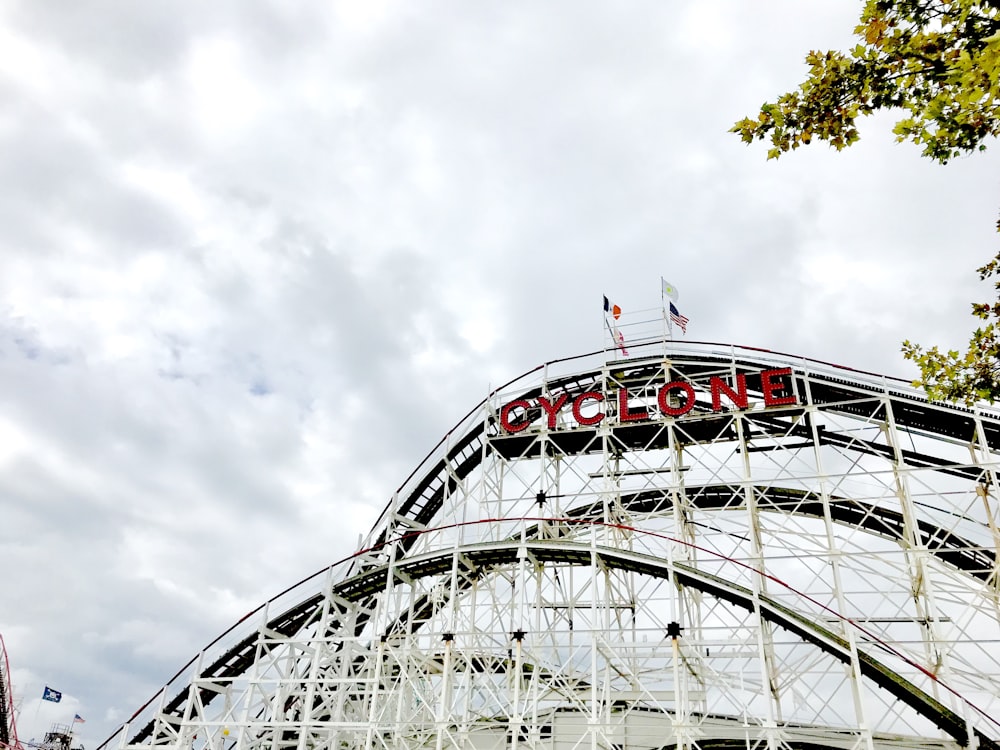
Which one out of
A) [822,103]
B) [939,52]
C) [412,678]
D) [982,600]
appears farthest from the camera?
[412,678]

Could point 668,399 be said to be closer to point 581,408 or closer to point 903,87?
point 581,408

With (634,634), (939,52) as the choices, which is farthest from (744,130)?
(634,634)

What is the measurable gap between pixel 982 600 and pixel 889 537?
4.47 meters

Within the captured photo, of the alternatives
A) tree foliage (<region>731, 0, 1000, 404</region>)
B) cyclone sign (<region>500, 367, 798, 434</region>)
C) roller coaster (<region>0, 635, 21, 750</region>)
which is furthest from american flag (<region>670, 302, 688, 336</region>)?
roller coaster (<region>0, 635, 21, 750</region>)

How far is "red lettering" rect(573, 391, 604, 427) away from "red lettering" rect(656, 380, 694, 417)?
1.81 meters

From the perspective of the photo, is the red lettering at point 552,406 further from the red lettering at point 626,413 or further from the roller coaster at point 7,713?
the roller coaster at point 7,713

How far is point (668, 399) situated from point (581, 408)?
266 cm

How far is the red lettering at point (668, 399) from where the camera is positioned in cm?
2102

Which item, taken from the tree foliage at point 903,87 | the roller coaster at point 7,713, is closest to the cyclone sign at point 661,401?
the tree foliage at point 903,87

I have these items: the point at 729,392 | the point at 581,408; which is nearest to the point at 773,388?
the point at 729,392

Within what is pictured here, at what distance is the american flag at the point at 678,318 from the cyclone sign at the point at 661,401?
3.38 meters

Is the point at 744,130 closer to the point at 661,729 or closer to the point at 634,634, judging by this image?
the point at 661,729

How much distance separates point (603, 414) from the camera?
22141 millimetres

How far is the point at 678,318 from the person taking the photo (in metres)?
25.0
